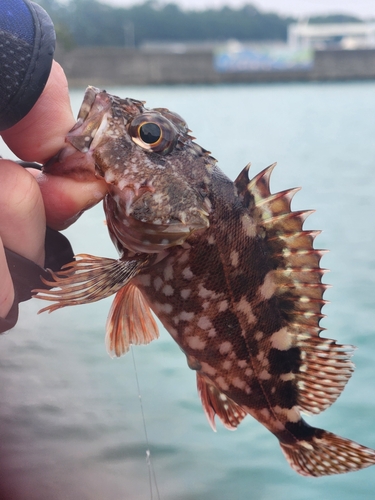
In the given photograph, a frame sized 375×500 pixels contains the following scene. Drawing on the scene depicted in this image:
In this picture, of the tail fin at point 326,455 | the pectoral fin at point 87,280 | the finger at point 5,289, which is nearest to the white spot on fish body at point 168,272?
the pectoral fin at point 87,280

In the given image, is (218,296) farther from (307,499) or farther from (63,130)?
(307,499)

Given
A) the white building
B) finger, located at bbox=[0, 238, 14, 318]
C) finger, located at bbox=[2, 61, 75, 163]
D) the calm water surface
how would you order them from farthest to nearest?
the white building → the calm water surface → finger, located at bbox=[2, 61, 75, 163] → finger, located at bbox=[0, 238, 14, 318]

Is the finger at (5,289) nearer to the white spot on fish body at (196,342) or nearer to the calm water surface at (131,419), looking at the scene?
the white spot on fish body at (196,342)

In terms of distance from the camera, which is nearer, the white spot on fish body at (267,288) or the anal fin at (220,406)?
the white spot on fish body at (267,288)

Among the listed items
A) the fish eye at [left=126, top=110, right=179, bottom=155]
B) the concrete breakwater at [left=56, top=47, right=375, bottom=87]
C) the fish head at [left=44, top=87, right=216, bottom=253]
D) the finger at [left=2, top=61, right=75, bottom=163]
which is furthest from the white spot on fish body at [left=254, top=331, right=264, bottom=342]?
the concrete breakwater at [left=56, top=47, right=375, bottom=87]

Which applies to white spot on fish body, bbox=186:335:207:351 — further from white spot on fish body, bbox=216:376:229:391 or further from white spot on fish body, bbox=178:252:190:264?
white spot on fish body, bbox=178:252:190:264

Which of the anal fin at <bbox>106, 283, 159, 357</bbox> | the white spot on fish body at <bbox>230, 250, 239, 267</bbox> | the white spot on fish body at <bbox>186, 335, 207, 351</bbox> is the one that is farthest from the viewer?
the anal fin at <bbox>106, 283, 159, 357</bbox>

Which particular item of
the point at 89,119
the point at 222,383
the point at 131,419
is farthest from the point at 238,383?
the point at 131,419

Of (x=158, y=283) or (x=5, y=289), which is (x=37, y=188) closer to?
(x=5, y=289)
